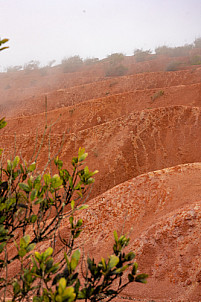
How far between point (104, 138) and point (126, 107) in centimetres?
676

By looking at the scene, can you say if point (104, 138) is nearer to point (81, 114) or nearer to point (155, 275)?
point (81, 114)

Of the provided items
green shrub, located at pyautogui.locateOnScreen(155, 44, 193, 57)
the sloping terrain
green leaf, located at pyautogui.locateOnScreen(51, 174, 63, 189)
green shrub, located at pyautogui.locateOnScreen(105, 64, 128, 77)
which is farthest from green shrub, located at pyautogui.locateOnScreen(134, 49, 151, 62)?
green leaf, located at pyautogui.locateOnScreen(51, 174, 63, 189)

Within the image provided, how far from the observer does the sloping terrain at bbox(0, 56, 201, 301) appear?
5660 millimetres

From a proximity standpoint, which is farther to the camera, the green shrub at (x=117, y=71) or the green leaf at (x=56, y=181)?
the green shrub at (x=117, y=71)

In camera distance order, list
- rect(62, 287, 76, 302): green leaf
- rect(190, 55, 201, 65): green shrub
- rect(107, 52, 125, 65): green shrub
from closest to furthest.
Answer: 1. rect(62, 287, 76, 302): green leaf
2. rect(190, 55, 201, 65): green shrub
3. rect(107, 52, 125, 65): green shrub

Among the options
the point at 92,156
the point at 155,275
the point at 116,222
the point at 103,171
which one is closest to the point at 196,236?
the point at 155,275

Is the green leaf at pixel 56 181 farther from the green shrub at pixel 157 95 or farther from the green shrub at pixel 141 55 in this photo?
the green shrub at pixel 141 55

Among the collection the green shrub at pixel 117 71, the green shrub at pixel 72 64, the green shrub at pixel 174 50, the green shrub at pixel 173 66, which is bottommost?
the green shrub at pixel 173 66

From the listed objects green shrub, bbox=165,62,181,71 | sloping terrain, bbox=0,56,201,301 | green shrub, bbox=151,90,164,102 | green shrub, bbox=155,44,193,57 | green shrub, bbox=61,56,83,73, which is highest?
green shrub, bbox=61,56,83,73

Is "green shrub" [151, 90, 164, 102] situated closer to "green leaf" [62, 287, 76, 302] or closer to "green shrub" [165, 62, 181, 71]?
"green shrub" [165, 62, 181, 71]

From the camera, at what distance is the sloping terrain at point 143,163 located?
566cm

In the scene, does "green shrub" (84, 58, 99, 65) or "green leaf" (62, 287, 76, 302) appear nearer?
"green leaf" (62, 287, 76, 302)

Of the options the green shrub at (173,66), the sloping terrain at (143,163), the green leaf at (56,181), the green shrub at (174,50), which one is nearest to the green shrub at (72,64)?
the sloping terrain at (143,163)

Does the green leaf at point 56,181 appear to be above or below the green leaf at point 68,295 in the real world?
above
